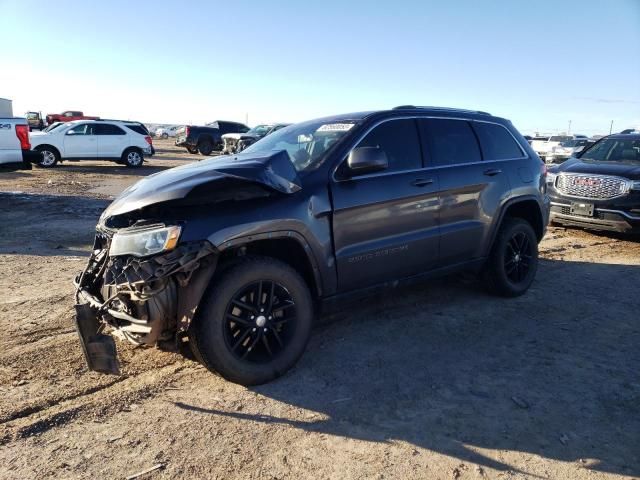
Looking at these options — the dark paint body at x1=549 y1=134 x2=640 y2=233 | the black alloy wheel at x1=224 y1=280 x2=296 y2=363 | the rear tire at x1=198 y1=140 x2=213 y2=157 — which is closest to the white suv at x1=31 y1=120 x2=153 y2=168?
the rear tire at x1=198 y1=140 x2=213 y2=157

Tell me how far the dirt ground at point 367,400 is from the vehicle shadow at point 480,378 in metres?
0.01

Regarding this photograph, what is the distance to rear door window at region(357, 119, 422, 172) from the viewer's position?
4.32 m

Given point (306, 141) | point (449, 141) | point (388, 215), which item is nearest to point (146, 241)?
point (306, 141)

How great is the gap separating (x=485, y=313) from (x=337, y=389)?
6.95ft

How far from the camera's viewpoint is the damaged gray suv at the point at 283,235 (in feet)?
10.4

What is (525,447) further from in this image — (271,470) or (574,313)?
(574,313)

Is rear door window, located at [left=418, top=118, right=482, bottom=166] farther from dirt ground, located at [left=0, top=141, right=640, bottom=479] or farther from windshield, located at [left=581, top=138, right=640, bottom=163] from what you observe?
windshield, located at [left=581, top=138, right=640, bottom=163]

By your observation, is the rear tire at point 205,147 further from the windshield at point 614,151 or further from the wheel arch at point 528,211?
the wheel arch at point 528,211

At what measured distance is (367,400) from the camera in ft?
11.0

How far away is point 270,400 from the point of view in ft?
11.0

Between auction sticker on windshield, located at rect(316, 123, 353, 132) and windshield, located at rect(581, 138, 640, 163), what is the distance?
7069 mm

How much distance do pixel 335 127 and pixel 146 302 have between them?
2184 mm

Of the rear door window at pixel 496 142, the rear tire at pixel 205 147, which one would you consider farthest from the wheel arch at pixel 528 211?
the rear tire at pixel 205 147

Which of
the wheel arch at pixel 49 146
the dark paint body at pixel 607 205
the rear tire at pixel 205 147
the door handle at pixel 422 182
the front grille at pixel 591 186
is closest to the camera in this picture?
the door handle at pixel 422 182
